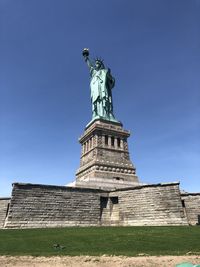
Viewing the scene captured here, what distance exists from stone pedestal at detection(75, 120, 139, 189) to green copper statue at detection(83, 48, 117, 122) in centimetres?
267

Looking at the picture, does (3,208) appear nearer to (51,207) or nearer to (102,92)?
(51,207)

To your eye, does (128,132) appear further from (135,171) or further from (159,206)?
(159,206)

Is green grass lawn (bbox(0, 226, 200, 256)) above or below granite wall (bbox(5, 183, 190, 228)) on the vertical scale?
below

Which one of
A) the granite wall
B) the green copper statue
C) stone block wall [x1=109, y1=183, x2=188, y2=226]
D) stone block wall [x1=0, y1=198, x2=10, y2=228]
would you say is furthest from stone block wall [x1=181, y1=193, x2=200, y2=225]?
the green copper statue

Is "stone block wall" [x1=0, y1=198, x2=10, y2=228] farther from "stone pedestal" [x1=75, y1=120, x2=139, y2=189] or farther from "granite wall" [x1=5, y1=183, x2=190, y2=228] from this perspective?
"stone pedestal" [x1=75, y1=120, x2=139, y2=189]

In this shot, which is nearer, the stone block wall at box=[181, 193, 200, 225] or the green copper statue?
the stone block wall at box=[181, 193, 200, 225]

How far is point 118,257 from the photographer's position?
426 inches

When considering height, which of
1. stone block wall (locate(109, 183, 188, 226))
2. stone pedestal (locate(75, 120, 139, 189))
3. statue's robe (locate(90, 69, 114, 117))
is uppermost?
statue's robe (locate(90, 69, 114, 117))

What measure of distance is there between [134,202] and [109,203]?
3009 mm

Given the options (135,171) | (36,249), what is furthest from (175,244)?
(135,171)

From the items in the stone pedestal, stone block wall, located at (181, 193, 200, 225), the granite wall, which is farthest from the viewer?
the stone pedestal

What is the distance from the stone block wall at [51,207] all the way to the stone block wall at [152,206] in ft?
9.74

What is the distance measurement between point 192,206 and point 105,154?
1797 centimetres

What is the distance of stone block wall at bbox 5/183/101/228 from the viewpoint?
2379cm
